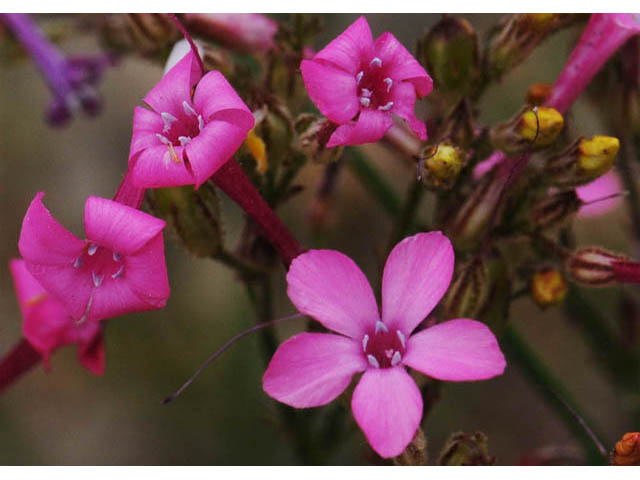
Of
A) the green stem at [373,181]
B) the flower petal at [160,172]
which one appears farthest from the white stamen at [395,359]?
the green stem at [373,181]

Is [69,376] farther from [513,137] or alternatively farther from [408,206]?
[513,137]

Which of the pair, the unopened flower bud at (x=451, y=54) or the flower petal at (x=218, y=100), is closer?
the flower petal at (x=218, y=100)

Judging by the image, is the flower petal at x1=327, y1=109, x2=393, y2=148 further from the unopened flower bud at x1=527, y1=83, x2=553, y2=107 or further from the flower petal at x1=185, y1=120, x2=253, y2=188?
the unopened flower bud at x1=527, y1=83, x2=553, y2=107

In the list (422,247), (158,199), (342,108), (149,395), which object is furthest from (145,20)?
(149,395)

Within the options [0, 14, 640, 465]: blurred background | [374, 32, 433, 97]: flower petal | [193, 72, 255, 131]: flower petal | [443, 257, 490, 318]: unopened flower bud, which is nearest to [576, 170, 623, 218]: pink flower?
[0, 14, 640, 465]: blurred background

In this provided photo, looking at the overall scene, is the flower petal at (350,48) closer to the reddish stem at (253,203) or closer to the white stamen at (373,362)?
the reddish stem at (253,203)
